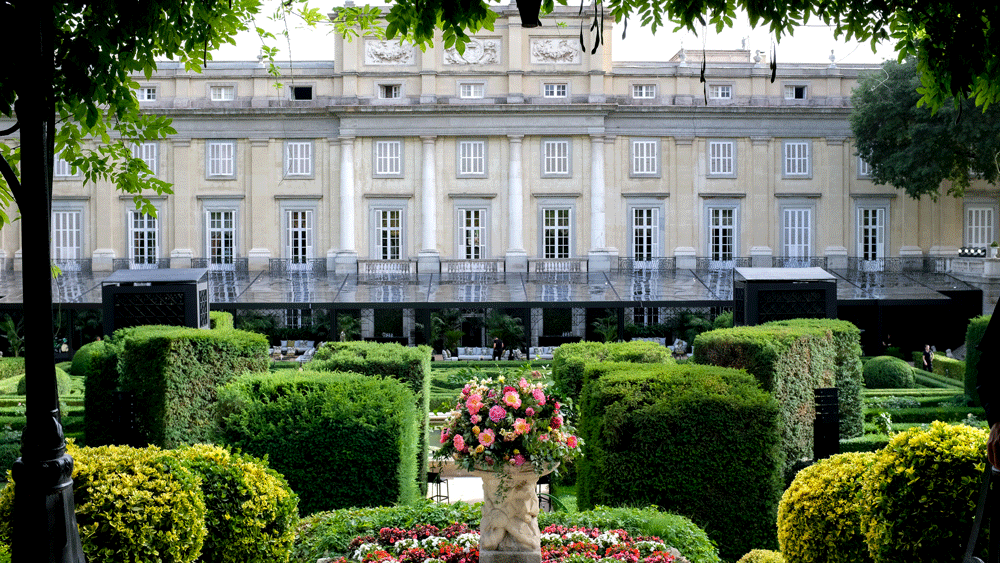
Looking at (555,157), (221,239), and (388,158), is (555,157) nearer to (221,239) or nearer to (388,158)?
(388,158)

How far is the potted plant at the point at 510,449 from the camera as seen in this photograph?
20.9ft

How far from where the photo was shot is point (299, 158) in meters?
33.0

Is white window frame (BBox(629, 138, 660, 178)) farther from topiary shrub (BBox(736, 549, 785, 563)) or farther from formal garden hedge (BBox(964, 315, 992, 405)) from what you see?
topiary shrub (BBox(736, 549, 785, 563))

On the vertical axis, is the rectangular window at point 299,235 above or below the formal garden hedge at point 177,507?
above

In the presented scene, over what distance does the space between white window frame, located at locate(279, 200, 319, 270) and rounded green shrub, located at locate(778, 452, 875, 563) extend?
2753 cm

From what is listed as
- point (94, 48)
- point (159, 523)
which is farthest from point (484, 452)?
point (94, 48)

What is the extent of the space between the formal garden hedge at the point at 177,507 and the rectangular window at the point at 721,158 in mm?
28452

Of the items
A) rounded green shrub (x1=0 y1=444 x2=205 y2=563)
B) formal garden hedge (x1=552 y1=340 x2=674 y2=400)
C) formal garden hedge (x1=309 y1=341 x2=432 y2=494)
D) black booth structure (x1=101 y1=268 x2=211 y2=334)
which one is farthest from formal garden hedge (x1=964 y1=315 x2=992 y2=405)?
rounded green shrub (x1=0 y1=444 x2=205 y2=563)

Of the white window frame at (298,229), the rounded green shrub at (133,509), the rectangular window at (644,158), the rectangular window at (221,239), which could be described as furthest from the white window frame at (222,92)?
the rounded green shrub at (133,509)

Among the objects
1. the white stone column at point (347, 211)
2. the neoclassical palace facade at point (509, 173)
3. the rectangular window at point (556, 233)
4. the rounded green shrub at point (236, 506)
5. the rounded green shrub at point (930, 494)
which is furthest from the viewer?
the rectangular window at point (556, 233)

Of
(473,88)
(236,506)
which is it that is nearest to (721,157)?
(473,88)

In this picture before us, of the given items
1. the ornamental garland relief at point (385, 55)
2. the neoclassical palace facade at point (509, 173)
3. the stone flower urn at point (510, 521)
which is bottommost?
the stone flower urn at point (510, 521)

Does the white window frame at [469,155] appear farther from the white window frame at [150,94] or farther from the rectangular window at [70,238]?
the rectangular window at [70,238]

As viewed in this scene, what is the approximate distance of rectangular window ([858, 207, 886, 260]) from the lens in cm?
3312
